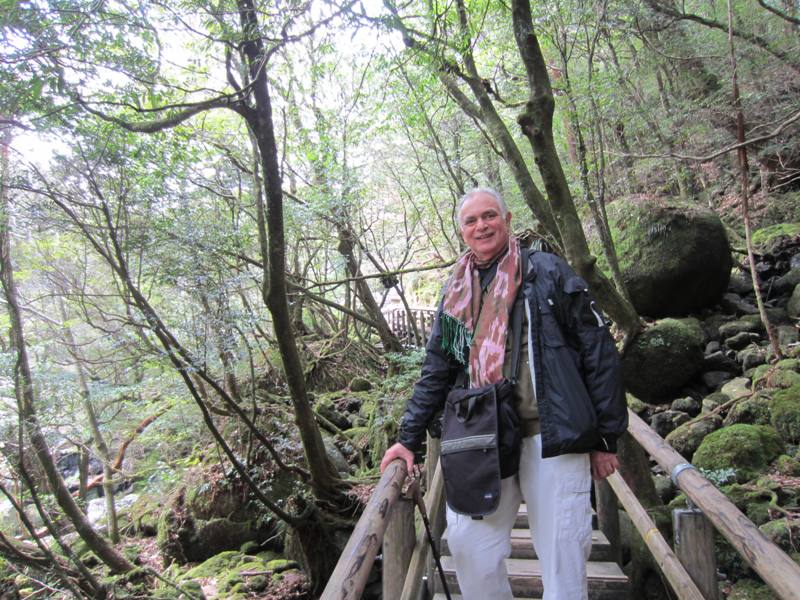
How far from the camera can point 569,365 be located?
1.78 meters

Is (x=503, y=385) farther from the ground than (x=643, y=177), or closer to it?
closer to it

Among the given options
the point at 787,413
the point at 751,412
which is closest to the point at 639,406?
the point at 751,412

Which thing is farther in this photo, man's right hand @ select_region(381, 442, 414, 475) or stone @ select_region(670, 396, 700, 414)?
stone @ select_region(670, 396, 700, 414)

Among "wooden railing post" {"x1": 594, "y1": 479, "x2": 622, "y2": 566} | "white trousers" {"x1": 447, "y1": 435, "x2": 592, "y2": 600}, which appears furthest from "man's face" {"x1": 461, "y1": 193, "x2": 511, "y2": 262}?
"wooden railing post" {"x1": 594, "y1": 479, "x2": 622, "y2": 566}

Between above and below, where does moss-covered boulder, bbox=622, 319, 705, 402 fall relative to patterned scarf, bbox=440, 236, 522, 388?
below

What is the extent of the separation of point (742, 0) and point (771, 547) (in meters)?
11.6

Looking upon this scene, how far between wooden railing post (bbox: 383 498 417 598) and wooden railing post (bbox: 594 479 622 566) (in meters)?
1.74

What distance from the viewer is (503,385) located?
1.87 meters

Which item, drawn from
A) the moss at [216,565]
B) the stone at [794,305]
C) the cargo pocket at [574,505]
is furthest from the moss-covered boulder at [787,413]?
the moss at [216,565]

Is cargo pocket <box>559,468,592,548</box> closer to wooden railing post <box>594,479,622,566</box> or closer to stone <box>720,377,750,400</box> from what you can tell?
wooden railing post <box>594,479,622,566</box>

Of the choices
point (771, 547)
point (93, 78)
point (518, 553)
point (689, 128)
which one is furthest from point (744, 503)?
point (689, 128)

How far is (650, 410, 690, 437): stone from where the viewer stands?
5984 millimetres

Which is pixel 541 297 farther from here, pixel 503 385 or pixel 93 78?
pixel 93 78

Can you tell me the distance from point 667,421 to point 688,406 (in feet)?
1.56
